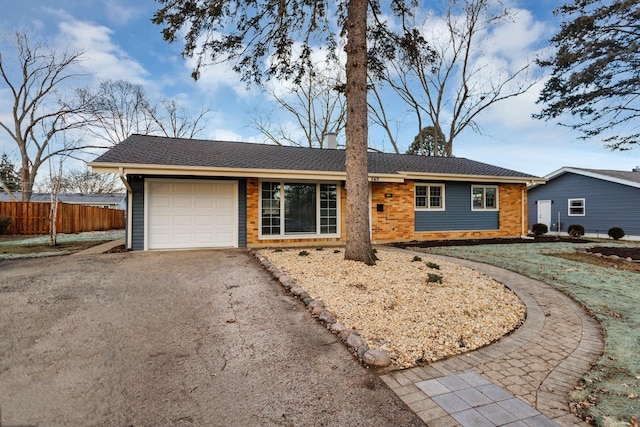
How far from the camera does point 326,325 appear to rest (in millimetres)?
3510

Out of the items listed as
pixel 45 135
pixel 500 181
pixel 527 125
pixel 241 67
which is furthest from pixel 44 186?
pixel 527 125

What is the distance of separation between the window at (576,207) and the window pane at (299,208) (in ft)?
53.5

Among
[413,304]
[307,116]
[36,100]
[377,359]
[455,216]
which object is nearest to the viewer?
[377,359]

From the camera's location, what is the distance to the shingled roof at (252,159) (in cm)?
852

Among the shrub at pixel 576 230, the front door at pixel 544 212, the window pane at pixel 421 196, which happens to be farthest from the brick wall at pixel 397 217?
the front door at pixel 544 212

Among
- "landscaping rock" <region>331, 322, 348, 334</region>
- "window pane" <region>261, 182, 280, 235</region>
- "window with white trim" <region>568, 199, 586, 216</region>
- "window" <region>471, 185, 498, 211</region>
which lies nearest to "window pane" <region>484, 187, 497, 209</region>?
"window" <region>471, 185, 498, 211</region>

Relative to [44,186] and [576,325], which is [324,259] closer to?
[576,325]

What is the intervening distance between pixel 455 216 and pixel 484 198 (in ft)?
5.19

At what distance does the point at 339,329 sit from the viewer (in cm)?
330

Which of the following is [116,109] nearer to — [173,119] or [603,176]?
[173,119]

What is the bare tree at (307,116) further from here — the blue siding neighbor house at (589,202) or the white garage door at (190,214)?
the white garage door at (190,214)

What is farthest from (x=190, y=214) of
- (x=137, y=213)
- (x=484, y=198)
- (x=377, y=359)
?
(x=484, y=198)

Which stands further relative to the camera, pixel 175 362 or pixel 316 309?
pixel 316 309

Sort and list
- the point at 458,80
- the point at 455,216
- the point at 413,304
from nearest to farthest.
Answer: the point at 413,304 → the point at 455,216 → the point at 458,80
